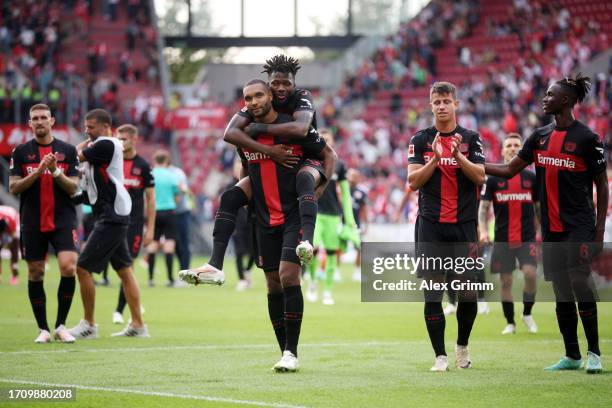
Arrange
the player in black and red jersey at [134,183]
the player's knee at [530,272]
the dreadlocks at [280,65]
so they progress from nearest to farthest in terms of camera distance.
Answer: the dreadlocks at [280,65], the player's knee at [530,272], the player in black and red jersey at [134,183]

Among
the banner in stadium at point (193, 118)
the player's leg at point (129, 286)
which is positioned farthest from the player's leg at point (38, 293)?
the banner in stadium at point (193, 118)

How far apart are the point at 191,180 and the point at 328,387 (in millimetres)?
33656

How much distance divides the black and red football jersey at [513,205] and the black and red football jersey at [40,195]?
5386 mm

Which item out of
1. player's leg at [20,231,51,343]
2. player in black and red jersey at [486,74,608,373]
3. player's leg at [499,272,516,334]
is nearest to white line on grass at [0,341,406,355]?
player's leg at [20,231,51,343]

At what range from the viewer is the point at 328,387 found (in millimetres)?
8508

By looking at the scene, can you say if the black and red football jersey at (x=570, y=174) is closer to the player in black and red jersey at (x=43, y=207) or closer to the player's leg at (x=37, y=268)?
the player in black and red jersey at (x=43, y=207)

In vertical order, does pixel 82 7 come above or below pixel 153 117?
above

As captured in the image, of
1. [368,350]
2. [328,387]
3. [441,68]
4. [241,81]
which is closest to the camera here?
[328,387]

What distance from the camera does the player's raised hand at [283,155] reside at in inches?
368

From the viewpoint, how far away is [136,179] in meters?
14.5

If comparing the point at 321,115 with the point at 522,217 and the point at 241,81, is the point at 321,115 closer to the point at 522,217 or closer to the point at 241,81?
the point at 241,81

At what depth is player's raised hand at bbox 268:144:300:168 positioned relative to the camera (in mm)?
9359

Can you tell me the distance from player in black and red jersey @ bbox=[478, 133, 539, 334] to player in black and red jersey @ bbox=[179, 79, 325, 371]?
15.4 ft

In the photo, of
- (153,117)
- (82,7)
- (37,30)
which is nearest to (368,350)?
(153,117)
